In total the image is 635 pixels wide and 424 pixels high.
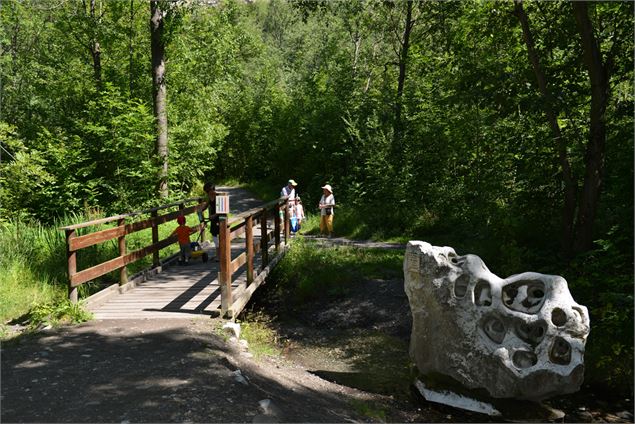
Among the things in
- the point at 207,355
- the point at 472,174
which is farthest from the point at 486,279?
the point at 472,174

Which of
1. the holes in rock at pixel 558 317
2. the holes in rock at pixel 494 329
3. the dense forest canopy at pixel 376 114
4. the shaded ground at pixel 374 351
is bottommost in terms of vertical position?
the shaded ground at pixel 374 351

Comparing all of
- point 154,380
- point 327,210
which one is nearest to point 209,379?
point 154,380

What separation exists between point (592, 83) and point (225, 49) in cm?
1669

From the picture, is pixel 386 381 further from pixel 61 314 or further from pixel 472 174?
pixel 472 174

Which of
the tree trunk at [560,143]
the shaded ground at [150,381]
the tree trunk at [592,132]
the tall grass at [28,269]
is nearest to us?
the shaded ground at [150,381]

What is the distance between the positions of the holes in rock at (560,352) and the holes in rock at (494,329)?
0.52 meters

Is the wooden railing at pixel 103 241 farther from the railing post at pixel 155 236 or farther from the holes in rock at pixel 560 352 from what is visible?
the holes in rock at pixel 560 352

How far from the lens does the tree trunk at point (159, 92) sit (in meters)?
14.2

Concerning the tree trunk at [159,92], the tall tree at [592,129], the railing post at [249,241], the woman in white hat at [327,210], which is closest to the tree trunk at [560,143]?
the tall tree at [592,129]

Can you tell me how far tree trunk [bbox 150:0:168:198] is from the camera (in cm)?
1421

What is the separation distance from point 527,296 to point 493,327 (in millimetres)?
553

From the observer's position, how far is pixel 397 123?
19.6 metres

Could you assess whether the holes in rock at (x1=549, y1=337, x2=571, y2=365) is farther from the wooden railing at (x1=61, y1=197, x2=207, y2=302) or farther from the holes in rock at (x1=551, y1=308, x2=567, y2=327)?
the wooden railing at (x1=61, y1=197, x2=207, y2=302)

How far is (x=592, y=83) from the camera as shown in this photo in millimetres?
8414
